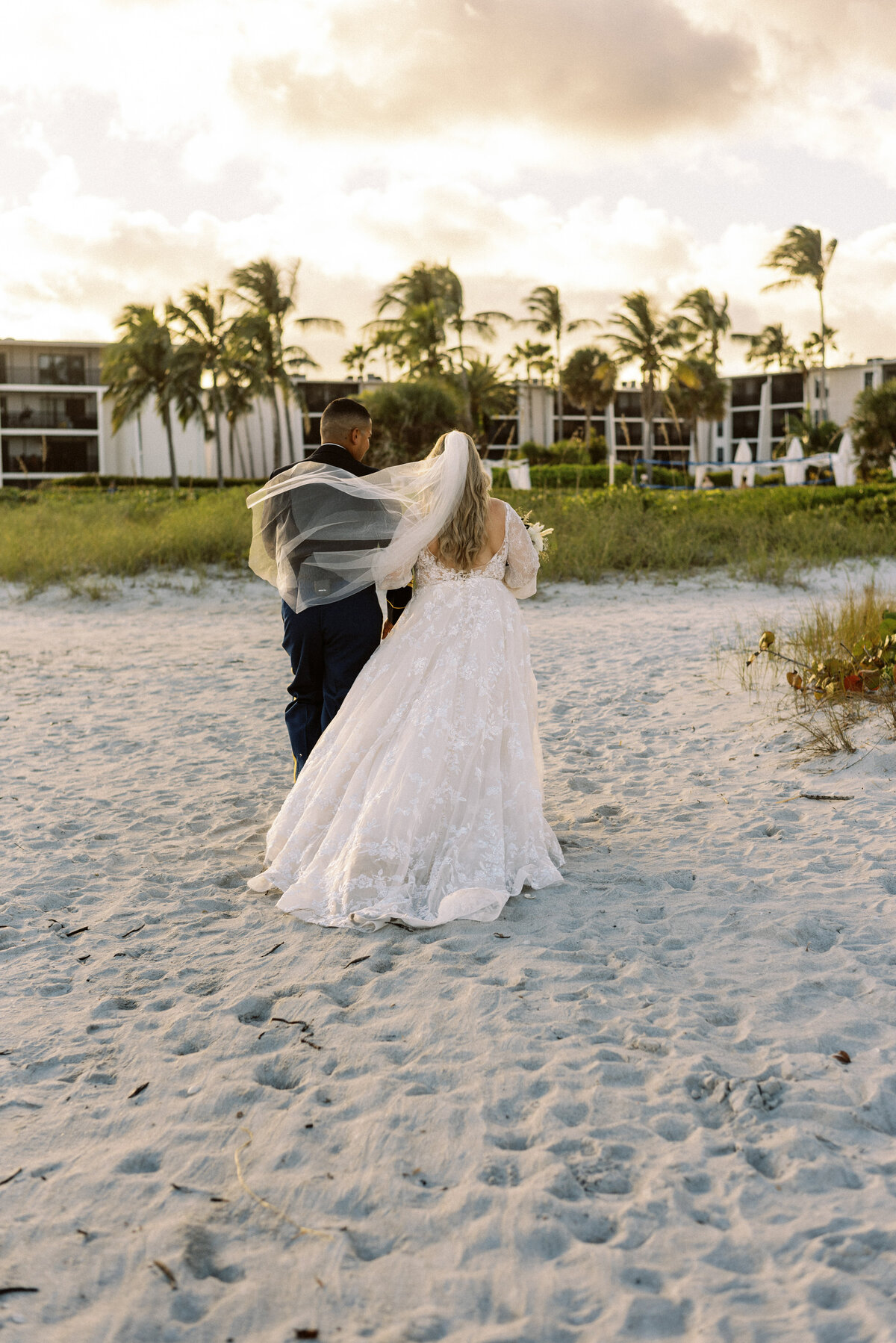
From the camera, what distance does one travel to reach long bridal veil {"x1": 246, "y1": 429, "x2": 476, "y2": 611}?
4027 millimetres

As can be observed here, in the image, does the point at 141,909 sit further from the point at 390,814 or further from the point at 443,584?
the point at 443,584

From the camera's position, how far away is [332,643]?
446 cm

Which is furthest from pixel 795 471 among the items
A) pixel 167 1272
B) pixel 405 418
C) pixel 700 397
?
pixel 167 1272

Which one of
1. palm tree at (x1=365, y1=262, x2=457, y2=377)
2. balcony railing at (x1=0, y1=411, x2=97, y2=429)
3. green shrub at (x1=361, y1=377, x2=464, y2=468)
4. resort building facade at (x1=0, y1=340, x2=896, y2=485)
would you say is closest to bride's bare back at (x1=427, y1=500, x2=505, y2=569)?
green shrub at (x1=361, y1=377, x2=464, y2=468)

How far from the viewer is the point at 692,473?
159ft

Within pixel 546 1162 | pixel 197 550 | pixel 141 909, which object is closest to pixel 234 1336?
pixel 546 1162

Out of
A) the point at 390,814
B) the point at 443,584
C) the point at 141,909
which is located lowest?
the point at 141,909

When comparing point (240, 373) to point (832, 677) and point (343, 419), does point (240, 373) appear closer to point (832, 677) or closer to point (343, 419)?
point (832, 677)

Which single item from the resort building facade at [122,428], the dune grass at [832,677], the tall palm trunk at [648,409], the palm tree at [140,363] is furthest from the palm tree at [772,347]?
the dune grass at [832,677]

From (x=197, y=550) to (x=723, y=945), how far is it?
12.0 meters

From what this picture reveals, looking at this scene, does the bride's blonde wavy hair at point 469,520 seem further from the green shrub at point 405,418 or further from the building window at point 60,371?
the building window at point 60,371

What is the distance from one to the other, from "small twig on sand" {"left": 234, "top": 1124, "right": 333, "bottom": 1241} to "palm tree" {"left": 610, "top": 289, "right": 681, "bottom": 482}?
4639cm

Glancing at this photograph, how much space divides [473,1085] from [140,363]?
4266 centimetres

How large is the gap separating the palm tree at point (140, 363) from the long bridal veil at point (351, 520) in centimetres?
3750
